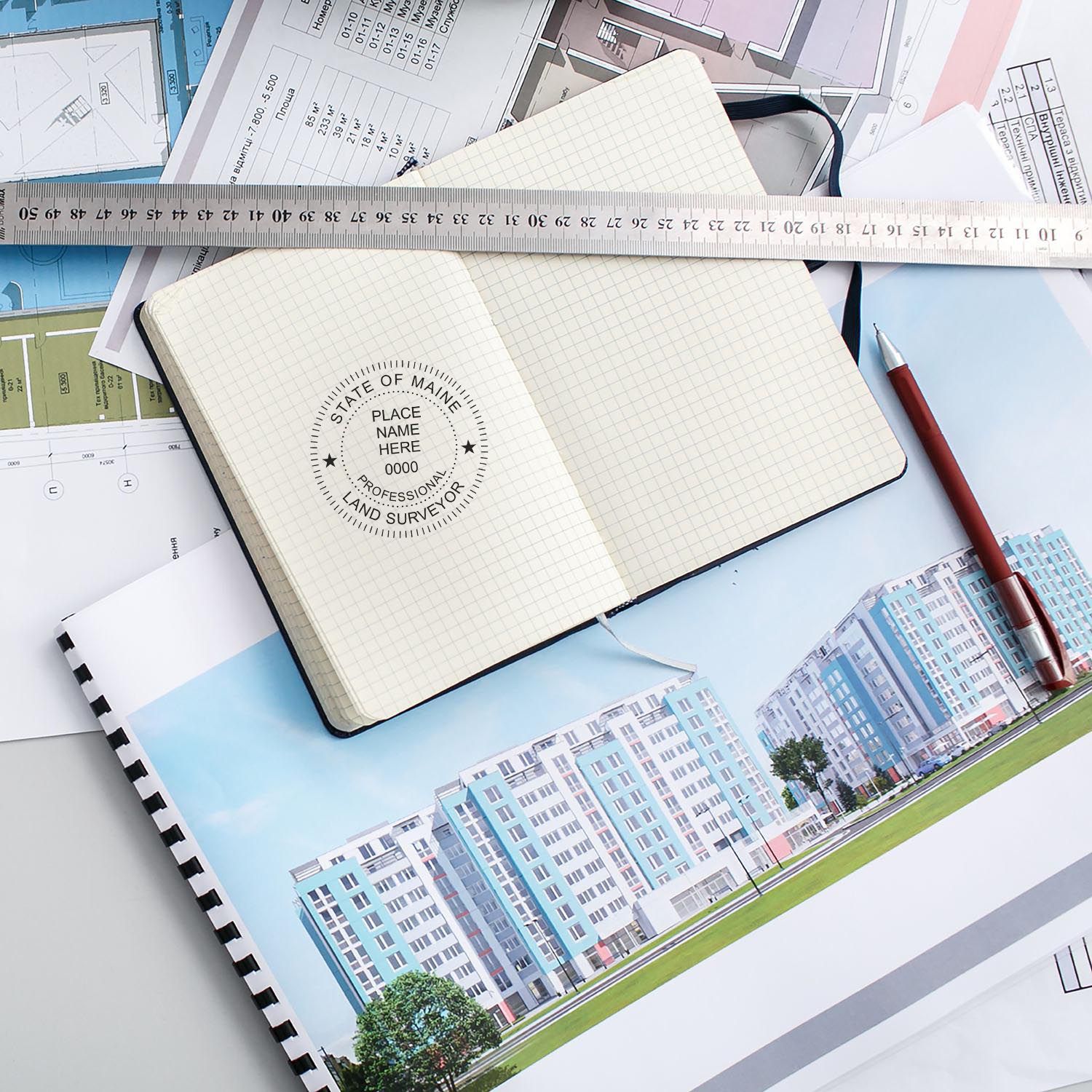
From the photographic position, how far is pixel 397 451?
749 mm

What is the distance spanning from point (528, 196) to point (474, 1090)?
2.34 feet

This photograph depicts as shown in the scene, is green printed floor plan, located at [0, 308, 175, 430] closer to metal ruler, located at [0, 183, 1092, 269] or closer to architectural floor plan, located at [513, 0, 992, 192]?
metal ruler, located at [0, 183, 1092, 269]

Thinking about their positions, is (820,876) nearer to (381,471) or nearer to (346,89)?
(381,471)

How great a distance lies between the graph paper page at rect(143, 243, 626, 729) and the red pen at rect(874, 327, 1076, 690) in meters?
0.29

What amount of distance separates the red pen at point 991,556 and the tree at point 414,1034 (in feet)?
1.76

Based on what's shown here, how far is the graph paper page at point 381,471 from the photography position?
739mm

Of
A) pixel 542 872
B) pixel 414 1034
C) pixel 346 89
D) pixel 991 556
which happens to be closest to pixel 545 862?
pixel 542 872

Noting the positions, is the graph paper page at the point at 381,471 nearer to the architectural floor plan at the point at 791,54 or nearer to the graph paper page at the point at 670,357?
the graph paper page at the point at 670,357

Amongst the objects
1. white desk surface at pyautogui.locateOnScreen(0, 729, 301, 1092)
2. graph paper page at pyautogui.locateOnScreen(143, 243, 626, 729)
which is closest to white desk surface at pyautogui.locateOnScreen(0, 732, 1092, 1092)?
white desk surface at pyautogui.locateOnScreen(0, 729, 301, 1092)

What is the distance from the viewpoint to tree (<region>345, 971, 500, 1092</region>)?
77 centimetres

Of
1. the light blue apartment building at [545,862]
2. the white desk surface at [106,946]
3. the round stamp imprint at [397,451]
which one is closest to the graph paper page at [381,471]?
the round stamp imprint at [397,451]

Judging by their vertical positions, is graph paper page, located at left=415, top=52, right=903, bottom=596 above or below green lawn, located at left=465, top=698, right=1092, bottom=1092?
above

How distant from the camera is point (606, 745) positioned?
0.79 m

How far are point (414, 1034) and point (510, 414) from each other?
1.61 ft
